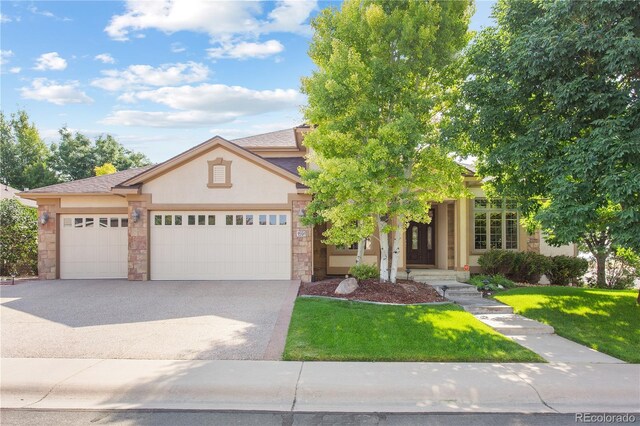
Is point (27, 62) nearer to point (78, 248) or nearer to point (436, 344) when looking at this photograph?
point (78, 248)

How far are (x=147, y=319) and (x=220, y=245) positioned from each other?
499 centimetres

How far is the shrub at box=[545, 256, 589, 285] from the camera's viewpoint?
582 inches

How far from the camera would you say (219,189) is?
1374cm

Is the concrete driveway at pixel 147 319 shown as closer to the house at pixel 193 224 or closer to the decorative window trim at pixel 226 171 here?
the house at pixel 193 224

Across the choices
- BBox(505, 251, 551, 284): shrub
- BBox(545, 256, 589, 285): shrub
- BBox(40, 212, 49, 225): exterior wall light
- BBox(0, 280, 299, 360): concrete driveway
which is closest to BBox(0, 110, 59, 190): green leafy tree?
BBox(40, 212, 49, 225): exterior wall light

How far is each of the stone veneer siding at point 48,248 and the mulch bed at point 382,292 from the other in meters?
9.47

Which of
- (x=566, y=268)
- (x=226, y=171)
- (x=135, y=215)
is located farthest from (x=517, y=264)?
(x=135, y=215)

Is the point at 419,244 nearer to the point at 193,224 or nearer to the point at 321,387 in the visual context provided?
the point at 193,224

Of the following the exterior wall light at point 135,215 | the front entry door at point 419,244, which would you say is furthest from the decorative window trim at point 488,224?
the exterior wall light at point 135,215

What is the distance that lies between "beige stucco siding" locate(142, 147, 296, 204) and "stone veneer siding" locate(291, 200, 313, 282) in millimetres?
1116

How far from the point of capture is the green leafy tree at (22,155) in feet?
109

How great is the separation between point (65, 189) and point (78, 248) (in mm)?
2254

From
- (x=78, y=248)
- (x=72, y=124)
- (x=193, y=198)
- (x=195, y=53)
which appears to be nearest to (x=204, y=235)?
(x=193, y=198)

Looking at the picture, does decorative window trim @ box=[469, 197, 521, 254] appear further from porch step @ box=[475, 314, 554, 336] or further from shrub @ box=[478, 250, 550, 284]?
porch step @ box=[475, 314, 554, 336]
